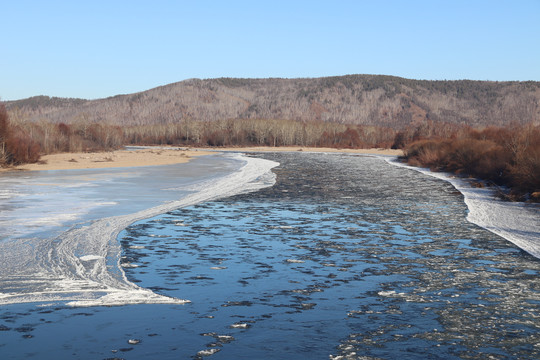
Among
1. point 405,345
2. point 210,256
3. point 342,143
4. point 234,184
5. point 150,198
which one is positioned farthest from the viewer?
point 342,143

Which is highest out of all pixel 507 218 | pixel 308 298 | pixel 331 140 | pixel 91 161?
pixel 331 140

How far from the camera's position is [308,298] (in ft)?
24.3

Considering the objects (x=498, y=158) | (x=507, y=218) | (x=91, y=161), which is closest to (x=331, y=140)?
(x=91, y=161)

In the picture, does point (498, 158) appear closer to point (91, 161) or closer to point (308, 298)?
point (308, 298)

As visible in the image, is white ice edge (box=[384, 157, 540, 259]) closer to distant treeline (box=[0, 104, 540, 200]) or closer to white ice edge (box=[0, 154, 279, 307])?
distant treeline (box=[0, 104, 540, 200])

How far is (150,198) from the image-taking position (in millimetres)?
18297

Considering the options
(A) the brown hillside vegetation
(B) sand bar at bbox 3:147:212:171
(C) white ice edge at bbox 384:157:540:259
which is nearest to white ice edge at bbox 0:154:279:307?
(C) white ice edge at bbox 384:157:540:259

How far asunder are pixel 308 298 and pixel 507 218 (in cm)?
900

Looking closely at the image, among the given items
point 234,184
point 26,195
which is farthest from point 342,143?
point 26,195

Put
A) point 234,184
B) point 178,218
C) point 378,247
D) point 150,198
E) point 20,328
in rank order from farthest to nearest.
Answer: point 234,184 → point 150,198 → point 178,218 → point 378,247 → point 20,328

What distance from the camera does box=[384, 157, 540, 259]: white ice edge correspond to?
38.2 feet

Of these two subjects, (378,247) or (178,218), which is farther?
(178,218)

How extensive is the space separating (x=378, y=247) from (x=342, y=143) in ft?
311

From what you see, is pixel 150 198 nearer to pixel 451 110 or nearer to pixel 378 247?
pixel 378 247
